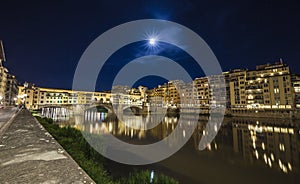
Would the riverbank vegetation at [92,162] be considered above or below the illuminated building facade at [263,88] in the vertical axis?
below

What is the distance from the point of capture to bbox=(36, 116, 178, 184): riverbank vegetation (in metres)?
5.43

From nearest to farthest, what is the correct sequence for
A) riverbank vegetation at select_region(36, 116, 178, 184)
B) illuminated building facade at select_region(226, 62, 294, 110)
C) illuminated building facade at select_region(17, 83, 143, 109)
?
1. riverbank vegetation at select_region(36, 116, 178, 184)
2. illuminated building facade at select_region(226, 62, 294, 110)
3. illuminated building facade at select_region(17, 83, 143, 109)

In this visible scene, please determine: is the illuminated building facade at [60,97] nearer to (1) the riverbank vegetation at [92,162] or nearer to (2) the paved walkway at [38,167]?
(1) the riverbank vegetation at [92,162]

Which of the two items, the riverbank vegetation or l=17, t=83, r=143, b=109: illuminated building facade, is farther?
l=17, t=83, r=143, b=109: illuminated building facade

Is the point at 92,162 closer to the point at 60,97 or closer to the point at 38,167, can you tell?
the point at 38,167

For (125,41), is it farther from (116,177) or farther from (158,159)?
(116,177)

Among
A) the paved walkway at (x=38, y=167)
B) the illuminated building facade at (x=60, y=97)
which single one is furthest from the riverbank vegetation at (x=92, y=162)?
the illuminated building facade at (x=60, y=97)

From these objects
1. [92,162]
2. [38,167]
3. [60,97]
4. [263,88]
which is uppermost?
[263,88]

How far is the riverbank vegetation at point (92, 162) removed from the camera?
5.43 meters

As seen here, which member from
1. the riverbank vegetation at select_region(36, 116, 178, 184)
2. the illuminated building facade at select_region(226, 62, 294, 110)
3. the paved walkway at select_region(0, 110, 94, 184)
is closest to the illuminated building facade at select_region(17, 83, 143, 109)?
the illuminated building facade at select_region(226, 62, 294, 110)

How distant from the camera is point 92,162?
7594 millimetres

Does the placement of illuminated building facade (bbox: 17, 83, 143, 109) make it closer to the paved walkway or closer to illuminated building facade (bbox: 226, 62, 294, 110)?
illuminated building facade (bbox: 226, 62, 294, 110)

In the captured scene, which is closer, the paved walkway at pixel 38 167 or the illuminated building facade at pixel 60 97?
the paved walkway at pixel 38 167

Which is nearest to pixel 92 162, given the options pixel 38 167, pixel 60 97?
pixel 38 167
